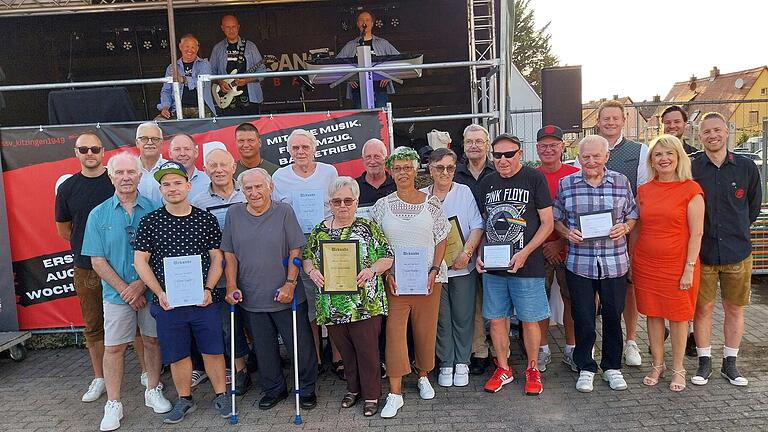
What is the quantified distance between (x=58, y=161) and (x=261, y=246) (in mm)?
2850

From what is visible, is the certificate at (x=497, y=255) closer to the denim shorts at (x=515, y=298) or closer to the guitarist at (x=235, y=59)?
the denim shorts at (x=515, y=298)

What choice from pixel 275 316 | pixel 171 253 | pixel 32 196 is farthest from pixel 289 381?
pixel 32 196

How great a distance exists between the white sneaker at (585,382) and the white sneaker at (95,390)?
12.1ft

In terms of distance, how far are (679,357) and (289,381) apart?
299 centimetres

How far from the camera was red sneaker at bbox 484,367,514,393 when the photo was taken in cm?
398

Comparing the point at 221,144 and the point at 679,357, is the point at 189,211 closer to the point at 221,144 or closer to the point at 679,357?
the point at 221,144

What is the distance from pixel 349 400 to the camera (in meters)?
3.81

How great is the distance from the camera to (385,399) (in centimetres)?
388

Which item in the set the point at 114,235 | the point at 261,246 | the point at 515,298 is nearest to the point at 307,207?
the point at 261,246

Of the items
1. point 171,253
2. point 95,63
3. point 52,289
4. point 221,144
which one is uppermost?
point 95,63

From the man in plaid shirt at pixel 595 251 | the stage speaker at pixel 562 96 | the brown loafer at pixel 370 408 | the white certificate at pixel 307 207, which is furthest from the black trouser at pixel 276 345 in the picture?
the stage speaker at pixel 562 96

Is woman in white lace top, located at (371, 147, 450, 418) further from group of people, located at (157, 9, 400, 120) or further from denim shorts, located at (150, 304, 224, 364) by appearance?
group of people, located at (157, 9, 400, 120)

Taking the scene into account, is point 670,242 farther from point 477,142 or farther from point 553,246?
point 477,142

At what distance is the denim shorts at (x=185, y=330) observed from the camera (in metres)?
3.55
